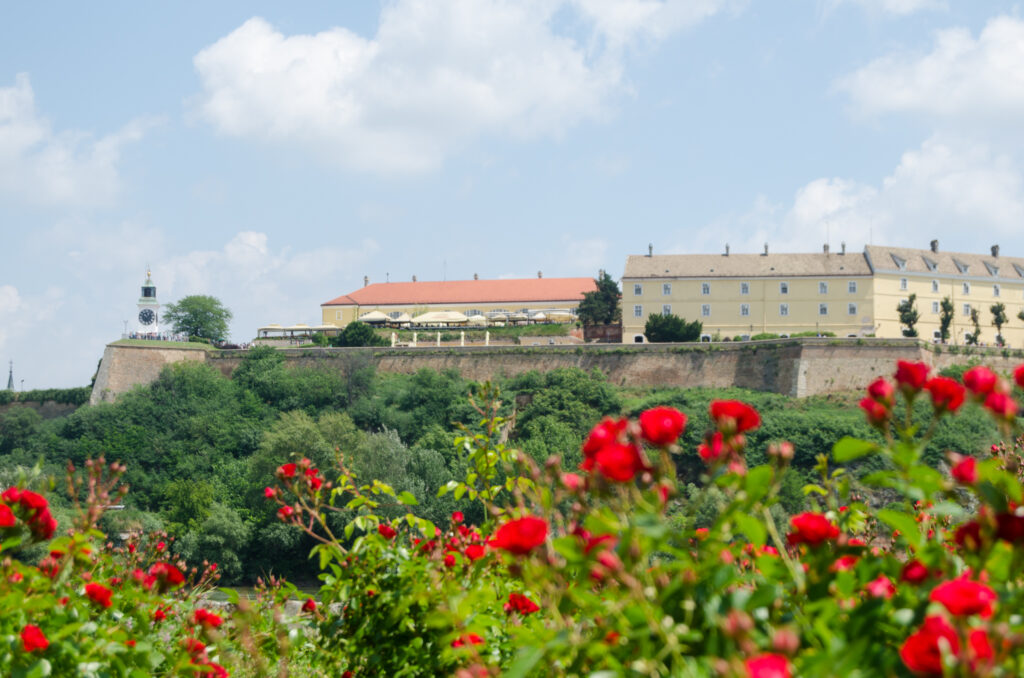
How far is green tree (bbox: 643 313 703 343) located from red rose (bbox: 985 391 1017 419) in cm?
4136

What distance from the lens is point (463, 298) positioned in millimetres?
54906

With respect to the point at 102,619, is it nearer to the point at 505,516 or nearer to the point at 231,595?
the point at 231,595

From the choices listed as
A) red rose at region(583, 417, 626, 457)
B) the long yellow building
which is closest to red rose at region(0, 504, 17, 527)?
red rose at region(583, 417, 626, 457)

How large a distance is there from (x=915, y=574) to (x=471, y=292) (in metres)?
53.9

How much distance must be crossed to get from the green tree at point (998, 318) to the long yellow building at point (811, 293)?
12.6 inches

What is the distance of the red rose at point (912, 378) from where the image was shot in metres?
2.06

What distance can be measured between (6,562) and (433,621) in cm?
143

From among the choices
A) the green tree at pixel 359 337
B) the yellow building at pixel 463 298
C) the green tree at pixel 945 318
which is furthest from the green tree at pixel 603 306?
the green tree at pixel 945 318

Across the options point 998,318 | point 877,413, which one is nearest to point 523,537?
point 877,413

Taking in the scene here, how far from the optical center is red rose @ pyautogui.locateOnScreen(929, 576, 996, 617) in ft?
4.69

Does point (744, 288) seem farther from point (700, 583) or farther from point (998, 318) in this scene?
point (700, 583)

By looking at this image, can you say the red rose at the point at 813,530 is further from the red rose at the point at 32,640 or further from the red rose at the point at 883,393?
the red rose at the point at 32,640

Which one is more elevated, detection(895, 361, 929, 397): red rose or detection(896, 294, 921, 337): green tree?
detection(896, 294, 921, 337): green tree

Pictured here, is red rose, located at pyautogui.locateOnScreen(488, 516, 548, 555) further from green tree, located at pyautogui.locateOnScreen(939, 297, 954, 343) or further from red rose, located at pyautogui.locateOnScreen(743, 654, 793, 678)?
green tree, located at pyautogui.locateOnScreen(939, 297, 954, 343)
